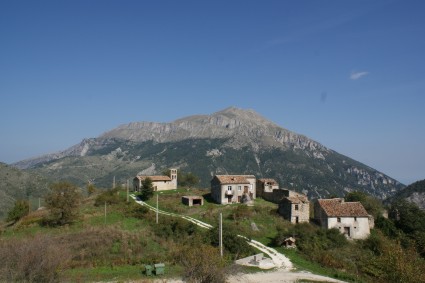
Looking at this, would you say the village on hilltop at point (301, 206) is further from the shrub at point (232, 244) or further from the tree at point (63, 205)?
the tree at point (63, 205)

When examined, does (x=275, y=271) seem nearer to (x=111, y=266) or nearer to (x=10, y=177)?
(x=111, y=266)

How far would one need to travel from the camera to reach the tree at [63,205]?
2119 inches

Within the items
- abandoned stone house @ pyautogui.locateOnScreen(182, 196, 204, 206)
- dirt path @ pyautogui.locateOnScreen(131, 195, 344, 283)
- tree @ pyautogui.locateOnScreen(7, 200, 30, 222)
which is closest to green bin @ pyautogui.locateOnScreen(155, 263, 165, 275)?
dirt path @ pyautogui.locateOnScreen(131, 195, 344, 283)

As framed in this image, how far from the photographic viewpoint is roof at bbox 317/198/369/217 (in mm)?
54950

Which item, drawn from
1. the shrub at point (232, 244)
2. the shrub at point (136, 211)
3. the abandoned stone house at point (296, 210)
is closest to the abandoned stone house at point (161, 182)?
the shrub at point (136, 211)

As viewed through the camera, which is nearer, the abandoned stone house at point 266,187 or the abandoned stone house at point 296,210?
the abandoned stone house at point 296,210

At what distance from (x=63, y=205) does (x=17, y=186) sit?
94.1m

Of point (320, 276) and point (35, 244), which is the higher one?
point (35, 244)

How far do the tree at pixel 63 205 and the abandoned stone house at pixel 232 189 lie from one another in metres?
24.9

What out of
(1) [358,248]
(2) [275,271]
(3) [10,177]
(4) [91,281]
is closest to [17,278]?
(4) [91,281]

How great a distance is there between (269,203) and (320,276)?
3496 cm

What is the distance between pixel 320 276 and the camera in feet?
112

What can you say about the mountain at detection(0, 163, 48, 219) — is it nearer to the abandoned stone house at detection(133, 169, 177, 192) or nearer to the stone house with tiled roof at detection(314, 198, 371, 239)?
the abandoned stone house at detection(133, 169, 177, 192)

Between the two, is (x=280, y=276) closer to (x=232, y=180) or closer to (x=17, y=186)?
(x=232, y=180)
